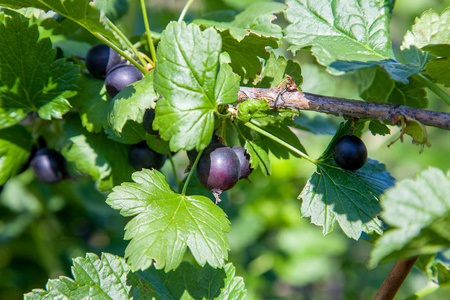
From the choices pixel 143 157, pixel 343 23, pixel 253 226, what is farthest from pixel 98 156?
pixel 253 226

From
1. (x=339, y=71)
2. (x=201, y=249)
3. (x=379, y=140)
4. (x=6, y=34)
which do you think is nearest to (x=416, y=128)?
(x=339, y=71)

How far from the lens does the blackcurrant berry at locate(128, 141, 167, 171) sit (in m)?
1.28

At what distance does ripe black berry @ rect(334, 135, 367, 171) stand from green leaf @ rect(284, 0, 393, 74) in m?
0.32

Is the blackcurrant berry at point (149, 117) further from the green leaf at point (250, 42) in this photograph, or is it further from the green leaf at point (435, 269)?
the green leaf at point (435, 269)

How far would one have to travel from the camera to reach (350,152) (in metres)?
1.04

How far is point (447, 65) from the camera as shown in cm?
106

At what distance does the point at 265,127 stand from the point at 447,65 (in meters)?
0.50

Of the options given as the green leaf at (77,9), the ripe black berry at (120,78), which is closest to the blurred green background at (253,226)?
the ripe black berry at (120,78)

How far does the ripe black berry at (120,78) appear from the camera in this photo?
117 cm

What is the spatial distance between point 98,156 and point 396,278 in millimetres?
942

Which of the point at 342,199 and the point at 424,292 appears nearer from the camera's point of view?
the point at 342,199

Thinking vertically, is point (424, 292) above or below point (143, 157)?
below

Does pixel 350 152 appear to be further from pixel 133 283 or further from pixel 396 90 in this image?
pixel 133 283

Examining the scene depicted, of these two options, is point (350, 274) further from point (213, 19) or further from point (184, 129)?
point (184, 129)
